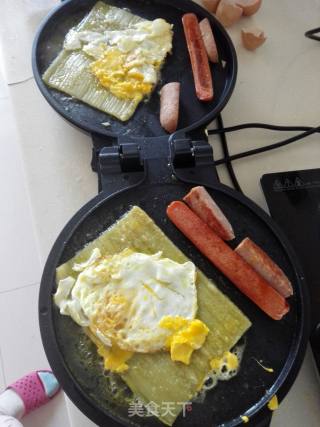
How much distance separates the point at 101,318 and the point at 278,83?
36.5 inches

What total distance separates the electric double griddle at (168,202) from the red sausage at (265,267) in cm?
4

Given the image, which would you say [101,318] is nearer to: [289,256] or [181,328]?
[181,328]

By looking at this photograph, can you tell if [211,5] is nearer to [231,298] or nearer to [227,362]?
[231,298]

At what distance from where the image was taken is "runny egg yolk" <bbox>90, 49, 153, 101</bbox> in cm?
111

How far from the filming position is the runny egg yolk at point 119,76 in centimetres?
111

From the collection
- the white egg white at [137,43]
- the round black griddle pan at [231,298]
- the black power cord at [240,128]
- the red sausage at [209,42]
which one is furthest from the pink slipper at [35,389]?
the red sausage at [209,42]

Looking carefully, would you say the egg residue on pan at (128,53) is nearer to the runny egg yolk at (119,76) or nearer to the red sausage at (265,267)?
the runny egg yolk at (119,76)

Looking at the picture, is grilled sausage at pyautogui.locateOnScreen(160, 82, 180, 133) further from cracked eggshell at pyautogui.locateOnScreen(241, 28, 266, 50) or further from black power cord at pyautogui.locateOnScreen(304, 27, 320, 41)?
black power cord at pyautogui.locateOnScreen(304, 27, 320, 41)

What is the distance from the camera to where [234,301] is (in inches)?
35.2

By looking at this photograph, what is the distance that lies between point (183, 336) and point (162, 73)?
2.37 ft

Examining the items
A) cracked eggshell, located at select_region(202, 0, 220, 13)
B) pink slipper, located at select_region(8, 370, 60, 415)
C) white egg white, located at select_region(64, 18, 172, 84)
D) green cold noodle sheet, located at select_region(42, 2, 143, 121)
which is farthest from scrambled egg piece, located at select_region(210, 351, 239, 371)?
cracked eggshell, located at select_region(202, 0, 220, 13)

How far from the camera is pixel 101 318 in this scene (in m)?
0.81

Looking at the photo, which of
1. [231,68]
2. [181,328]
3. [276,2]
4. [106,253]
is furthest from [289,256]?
[276,2]

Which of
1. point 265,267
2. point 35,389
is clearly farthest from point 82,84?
point 35,389
